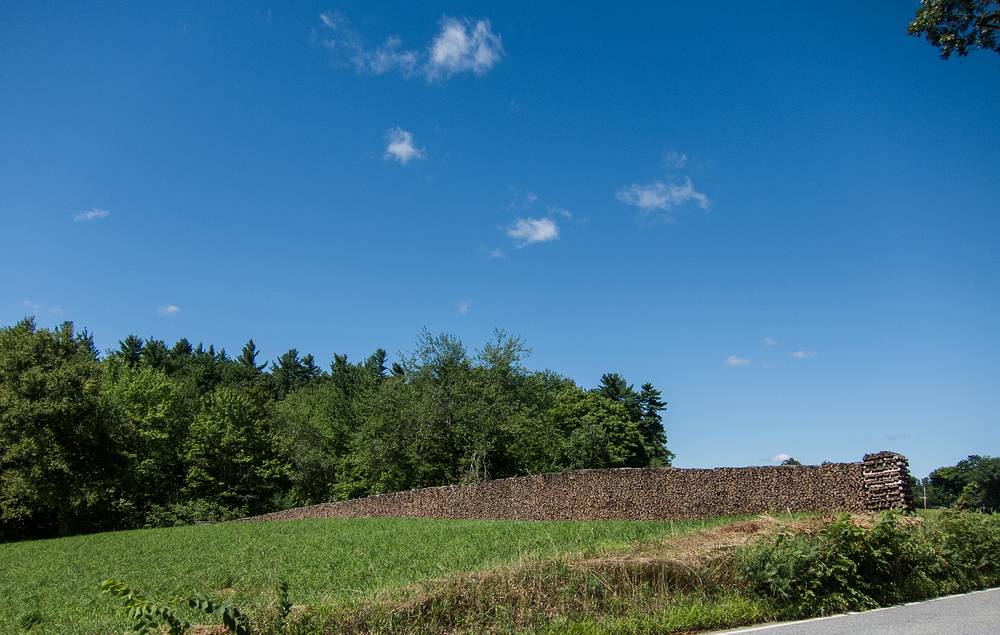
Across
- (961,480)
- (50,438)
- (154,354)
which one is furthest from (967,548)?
(961,480)

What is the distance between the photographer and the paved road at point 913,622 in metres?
7.72

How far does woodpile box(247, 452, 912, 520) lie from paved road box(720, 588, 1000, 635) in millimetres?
7302

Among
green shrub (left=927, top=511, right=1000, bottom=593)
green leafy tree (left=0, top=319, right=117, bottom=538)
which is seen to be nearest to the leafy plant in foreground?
green shrub (left=927, top=511, right=1000, bottom=593)

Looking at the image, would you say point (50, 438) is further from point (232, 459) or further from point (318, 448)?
point (318, 448)

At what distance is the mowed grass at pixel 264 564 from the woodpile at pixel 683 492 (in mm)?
4712

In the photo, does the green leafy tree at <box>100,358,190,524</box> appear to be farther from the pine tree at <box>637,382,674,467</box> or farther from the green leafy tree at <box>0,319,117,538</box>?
the pine tree at <box>637,382,674,467</box>

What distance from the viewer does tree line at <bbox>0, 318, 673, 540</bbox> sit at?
39438 mm

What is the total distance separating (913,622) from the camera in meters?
8.27

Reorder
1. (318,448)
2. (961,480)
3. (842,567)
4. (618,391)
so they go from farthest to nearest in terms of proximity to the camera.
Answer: (961,480) → (618,391) → (318,448) → (842,567)

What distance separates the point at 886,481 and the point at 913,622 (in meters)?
14.3

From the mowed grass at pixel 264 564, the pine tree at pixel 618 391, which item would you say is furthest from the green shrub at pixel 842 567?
the pine tree at pixel 618 391

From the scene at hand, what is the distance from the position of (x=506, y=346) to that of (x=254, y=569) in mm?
38688

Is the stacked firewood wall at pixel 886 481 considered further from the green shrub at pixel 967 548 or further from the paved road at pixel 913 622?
the paved road at pixel 913 622

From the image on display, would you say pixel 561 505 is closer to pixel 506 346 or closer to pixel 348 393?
pixel 506 346
